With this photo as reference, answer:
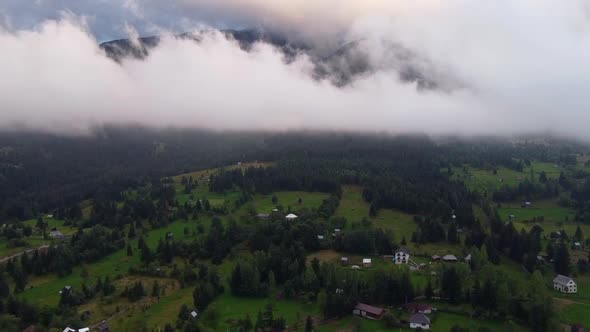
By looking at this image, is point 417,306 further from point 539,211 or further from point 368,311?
point 539,211

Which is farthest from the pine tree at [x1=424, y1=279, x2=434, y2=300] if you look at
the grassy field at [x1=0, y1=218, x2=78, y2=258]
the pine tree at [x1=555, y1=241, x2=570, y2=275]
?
the grassy field at [x1=0, y1=218, x2=78, y2=258]

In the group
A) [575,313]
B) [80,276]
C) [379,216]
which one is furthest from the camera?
[379,216]

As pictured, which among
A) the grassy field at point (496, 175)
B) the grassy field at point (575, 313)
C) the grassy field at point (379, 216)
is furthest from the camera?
the grassy field at point (496, 175)

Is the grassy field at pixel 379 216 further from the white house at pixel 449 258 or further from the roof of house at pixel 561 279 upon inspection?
the roof of house at pixel 561 279

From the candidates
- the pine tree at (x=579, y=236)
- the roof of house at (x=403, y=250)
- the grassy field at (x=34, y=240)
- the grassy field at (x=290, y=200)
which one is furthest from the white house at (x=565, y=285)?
the grassy field at (x=34, y=240)

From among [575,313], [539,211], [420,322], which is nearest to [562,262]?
[575,313]

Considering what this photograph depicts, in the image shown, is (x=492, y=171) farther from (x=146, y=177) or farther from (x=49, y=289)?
(x=49, y=289)

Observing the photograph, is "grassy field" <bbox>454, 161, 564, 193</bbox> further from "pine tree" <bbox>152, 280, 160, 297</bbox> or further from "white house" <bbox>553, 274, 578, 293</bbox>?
"pine tree" <bbox>152, 280, 160, 297</bbox>
